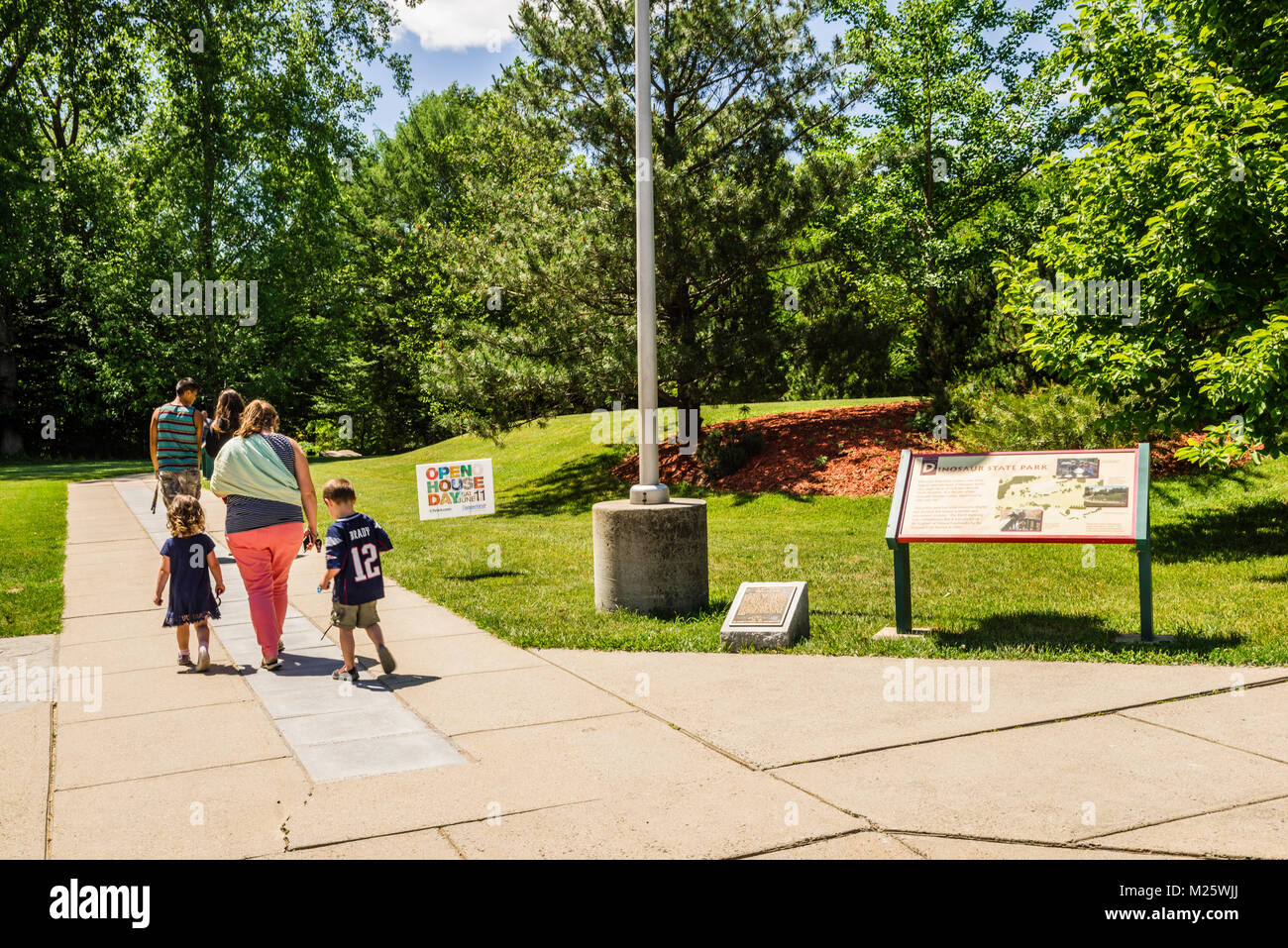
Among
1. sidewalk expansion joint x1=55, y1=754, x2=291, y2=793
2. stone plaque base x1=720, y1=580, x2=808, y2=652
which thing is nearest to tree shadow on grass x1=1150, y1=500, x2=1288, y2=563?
stone plaque base x1=720, y1=580, x2=808, y2=652

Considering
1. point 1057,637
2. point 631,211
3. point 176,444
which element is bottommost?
point 1057,637

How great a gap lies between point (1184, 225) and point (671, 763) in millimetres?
8524

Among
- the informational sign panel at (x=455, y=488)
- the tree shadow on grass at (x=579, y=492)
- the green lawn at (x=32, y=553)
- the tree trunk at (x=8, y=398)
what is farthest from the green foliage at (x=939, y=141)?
the tree trunk at (x=8, y=398)

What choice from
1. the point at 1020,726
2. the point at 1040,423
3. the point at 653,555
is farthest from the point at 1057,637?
the point at 1040,423

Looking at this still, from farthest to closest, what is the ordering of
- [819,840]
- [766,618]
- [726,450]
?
[726,450] → [766,618] → [819,840]

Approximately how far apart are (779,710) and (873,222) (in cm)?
1935

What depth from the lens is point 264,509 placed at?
7.61m

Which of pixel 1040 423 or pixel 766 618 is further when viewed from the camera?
pixel 1040 423

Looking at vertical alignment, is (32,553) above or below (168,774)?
above

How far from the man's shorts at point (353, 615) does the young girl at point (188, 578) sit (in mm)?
1113

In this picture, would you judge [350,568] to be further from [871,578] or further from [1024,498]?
[871,578]

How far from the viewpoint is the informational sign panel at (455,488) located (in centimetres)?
1241

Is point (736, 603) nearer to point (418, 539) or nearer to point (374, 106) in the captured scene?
point (418, 539)

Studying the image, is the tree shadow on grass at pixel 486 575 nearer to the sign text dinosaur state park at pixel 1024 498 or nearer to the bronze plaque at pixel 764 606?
the bronze plaque at pixel 764 606
